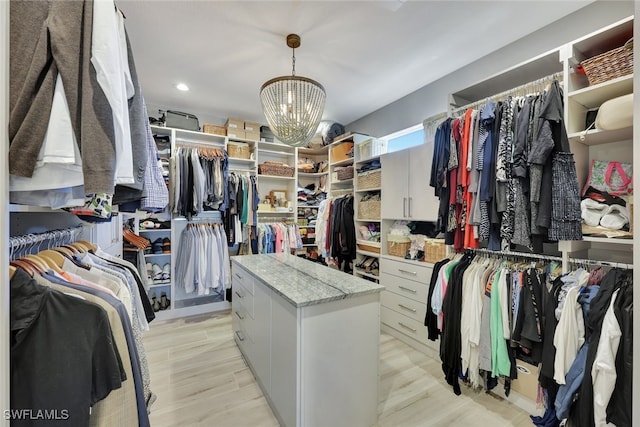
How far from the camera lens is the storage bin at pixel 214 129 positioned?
11.7ft

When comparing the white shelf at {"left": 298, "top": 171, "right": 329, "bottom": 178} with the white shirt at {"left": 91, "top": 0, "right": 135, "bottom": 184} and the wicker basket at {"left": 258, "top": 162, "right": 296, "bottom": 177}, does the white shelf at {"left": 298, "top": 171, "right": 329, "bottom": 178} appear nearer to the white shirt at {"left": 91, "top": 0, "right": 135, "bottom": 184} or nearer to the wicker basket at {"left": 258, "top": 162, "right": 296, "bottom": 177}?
the wicker basket at {"left": 258, "top": 162, "right": 296, "bottom": 177}

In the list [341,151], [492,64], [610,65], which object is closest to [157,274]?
[341,151]

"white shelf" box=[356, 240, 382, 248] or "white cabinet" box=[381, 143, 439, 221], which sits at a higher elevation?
"white cabinet" box=[381, 143, 439, 221]

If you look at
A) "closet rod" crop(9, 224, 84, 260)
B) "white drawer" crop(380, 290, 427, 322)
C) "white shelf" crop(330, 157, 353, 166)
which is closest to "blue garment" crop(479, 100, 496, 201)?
"white drawer" crop(380, 290, 427, 322)

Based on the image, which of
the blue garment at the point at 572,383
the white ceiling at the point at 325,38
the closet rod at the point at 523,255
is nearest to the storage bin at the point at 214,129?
the white ceiling at the point at 325,38

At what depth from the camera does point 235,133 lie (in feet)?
12.1

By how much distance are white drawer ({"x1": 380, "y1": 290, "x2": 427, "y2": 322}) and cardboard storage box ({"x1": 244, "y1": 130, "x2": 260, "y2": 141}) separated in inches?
105

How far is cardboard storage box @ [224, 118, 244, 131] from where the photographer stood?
12.0 ft

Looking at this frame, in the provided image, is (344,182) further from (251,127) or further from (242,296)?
(242,296)

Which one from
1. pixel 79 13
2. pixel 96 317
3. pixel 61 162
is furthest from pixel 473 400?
pixel 79 13

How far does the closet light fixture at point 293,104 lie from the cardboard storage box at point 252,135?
1916 millimetres

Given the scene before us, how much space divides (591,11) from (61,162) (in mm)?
3000

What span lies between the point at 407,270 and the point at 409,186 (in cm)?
83

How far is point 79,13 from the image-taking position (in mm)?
704
